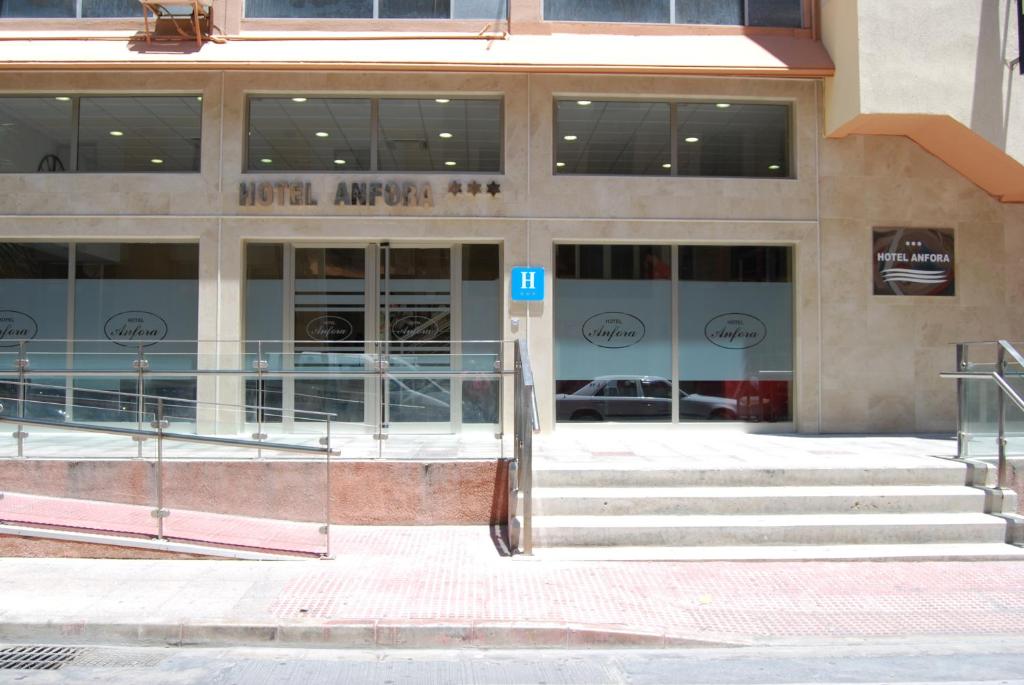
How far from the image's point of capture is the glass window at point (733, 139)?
13039mm

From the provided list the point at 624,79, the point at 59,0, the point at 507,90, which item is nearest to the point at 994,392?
the point at 624,79

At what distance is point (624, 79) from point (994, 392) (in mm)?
6625

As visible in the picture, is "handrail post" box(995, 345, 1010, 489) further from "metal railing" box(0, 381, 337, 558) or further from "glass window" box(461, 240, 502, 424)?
"metal railing" box(0, 381, 337, 558)

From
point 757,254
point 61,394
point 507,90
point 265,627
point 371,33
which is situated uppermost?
point 371,33

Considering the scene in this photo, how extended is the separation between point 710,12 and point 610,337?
5145mm

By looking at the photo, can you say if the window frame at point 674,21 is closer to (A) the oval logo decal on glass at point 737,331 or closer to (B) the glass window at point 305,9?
(B) the glass window at point 305,9

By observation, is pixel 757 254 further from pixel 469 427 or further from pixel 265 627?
pixel 265 627

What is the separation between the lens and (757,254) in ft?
43.0

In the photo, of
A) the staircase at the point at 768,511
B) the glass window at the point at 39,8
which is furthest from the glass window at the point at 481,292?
the glass window at the point at 39,8

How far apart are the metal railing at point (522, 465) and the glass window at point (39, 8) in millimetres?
9052

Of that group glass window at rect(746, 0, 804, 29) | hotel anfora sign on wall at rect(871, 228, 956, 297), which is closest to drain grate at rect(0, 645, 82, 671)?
hotel anfora sign on wall at rect(871, 228, 956, 297)

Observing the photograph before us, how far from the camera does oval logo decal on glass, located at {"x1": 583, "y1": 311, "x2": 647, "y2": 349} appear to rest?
511 inches

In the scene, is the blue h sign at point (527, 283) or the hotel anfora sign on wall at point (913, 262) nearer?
the blue h sign at point (527, 283)

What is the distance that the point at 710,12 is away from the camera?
13.1 m
